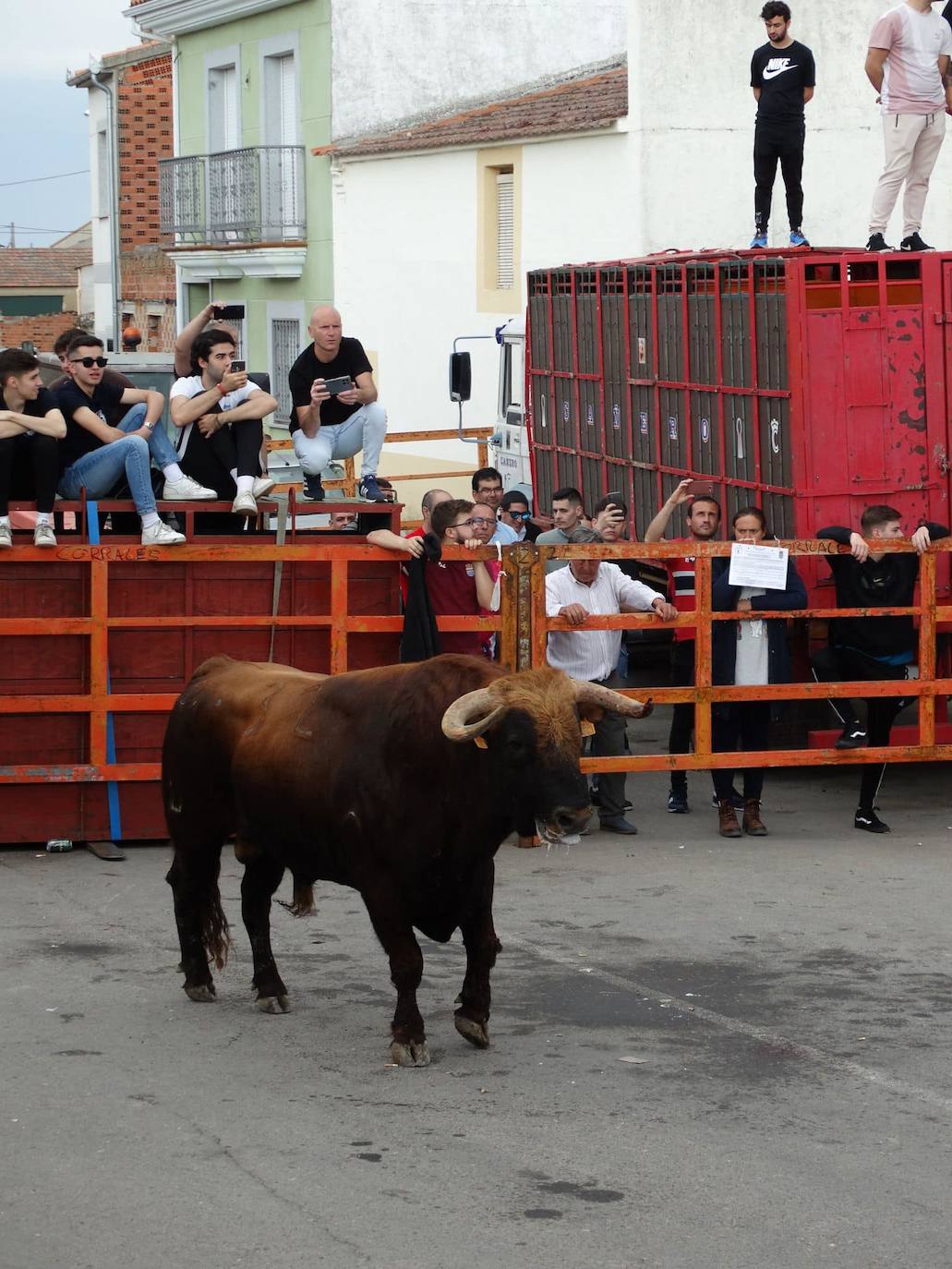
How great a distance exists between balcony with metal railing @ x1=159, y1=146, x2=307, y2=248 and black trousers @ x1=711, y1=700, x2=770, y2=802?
71.5 ft

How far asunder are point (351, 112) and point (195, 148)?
18.7 feet

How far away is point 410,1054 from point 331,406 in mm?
6551

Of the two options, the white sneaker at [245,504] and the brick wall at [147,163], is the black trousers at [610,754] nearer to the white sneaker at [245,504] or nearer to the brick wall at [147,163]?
the white sneaker at [245,504]

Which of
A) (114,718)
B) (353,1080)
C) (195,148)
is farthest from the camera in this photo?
(195,148)

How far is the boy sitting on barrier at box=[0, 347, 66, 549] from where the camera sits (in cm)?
1051

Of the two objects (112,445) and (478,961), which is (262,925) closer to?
(478,961)

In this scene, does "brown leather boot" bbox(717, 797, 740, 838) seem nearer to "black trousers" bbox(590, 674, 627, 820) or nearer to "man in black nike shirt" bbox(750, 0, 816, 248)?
"black trousers" bbox(590, 674, 627, 820)

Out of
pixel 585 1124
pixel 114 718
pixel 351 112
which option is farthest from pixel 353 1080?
pixel 351 112

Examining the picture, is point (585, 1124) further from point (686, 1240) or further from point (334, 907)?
point (334, 907)

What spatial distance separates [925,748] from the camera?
1127 centimetres

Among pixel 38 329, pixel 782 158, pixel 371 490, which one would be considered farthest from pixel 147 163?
pixel 371 490

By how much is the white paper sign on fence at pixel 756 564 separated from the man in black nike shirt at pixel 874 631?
1.51ft

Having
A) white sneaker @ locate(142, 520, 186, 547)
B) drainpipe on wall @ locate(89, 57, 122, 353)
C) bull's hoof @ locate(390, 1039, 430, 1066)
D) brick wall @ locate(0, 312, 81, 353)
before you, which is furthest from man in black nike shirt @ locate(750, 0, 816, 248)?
brick wall @ locate(0, 312, 81, 353)

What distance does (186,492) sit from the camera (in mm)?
11102
